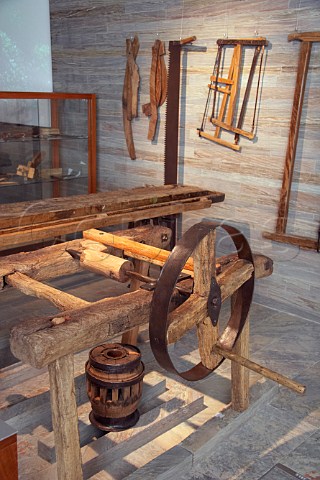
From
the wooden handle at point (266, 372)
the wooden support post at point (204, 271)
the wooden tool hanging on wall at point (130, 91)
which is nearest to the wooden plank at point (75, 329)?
the wooden support post at point (204, 271)

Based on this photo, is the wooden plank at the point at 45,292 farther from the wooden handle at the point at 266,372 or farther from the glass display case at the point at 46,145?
the glass display case at the point at 46,145

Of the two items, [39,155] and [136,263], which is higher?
[39,155]

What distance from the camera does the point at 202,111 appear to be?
557 centimetres

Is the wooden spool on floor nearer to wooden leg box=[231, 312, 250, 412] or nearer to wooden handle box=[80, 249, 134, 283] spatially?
wooden handle box=[80, 249, 134, 283]

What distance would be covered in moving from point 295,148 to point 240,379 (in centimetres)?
226

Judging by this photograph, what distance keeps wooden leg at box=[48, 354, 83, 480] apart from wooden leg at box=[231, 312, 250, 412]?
3.87 feet

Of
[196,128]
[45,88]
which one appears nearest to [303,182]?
[196,128]

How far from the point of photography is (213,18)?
533 cm

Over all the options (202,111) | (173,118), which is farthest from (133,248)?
(173,118)

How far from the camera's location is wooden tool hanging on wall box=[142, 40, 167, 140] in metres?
5.79

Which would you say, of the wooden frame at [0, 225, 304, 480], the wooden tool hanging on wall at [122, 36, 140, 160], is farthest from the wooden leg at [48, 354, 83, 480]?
the wooden tool hanging on wall at [122, 36, 140, 160]

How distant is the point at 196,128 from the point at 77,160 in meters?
1.48

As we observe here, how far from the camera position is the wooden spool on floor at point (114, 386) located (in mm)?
3102

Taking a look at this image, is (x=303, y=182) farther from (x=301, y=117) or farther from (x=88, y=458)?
(x=88, y=458)
